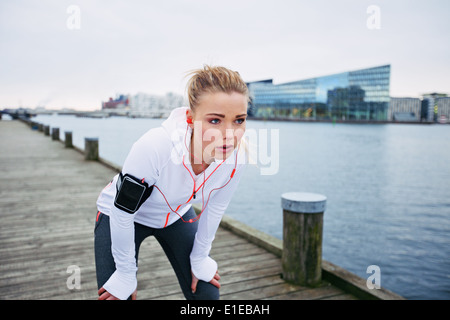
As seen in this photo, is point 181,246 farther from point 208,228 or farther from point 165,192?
point 165,192

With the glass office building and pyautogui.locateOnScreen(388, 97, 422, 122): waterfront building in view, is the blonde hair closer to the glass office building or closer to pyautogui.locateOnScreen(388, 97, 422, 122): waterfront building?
the glass office building

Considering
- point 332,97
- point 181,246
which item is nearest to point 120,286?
point 181,246

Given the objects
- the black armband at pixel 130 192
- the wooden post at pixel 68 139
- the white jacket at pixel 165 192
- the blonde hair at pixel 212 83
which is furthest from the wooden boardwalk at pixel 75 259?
the wooden post at pixel 68 139

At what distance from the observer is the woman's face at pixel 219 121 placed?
5.79 ft

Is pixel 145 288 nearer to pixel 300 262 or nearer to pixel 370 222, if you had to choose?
pixel 300 262

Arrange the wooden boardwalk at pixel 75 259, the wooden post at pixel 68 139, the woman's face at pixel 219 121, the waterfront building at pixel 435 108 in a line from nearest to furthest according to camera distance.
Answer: the woman's face at pixel 219 121 → the wooden boardwalk at pixel 75 259 → the wooden post at pixel 68 139 → the waterfront building at pixel 435 108

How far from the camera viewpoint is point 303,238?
→ 3648 millimetres

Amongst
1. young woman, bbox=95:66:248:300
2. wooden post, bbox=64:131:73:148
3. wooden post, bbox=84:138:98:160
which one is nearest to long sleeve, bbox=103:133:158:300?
young woman, bbox=95:66:248:300

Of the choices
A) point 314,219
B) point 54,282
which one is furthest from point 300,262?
point 54,282

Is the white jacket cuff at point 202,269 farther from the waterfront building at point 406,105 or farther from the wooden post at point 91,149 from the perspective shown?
the waterfront building at point 406,105

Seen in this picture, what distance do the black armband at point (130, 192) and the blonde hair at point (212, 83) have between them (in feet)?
1.48
